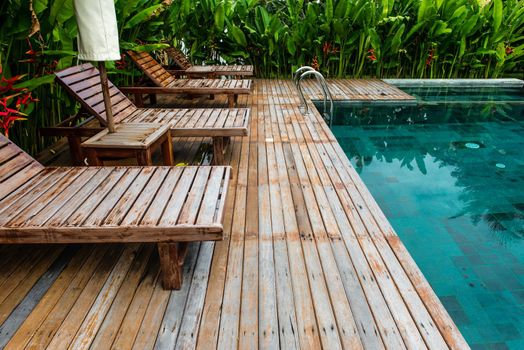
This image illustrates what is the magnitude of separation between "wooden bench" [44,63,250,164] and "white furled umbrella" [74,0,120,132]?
3.50ft

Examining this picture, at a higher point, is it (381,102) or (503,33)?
(503,33)

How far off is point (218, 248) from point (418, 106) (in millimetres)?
6056

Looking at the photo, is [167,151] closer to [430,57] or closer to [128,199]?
[128,199]

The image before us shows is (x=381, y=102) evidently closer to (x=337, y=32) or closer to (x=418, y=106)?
(x=418, y=106)

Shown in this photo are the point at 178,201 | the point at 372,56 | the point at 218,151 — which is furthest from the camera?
the point at 372,56

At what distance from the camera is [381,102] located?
6609 millimetres

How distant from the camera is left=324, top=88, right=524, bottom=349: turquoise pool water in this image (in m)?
2.28

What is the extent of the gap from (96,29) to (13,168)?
3.44ft

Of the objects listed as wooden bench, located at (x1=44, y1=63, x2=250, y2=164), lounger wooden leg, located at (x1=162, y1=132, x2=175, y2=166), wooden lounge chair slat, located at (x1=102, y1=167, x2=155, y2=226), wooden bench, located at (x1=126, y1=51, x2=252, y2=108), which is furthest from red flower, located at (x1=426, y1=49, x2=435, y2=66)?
wooden lounge chair slat, located at (x1=102, y1=167, x2=155, y2=226)

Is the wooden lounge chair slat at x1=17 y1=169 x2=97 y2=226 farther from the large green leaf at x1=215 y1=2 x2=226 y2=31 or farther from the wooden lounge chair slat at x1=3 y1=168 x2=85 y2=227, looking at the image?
the large green leaf at x1=215 y1=2 x2=226 y2=31

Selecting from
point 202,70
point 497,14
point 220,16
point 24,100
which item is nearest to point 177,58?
point 202,70

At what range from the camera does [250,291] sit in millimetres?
1891

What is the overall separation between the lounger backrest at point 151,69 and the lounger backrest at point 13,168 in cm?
297

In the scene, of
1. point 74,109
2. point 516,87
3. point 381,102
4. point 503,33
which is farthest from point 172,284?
point 516,87
